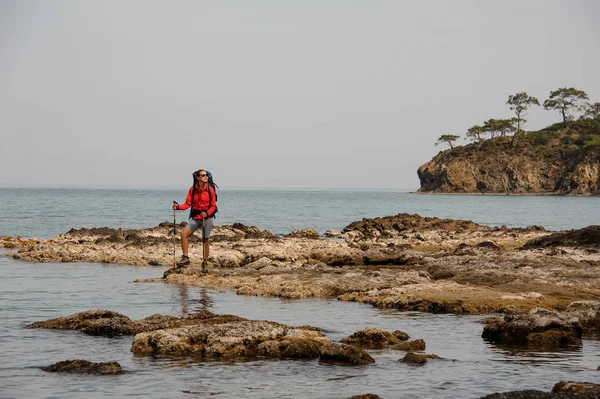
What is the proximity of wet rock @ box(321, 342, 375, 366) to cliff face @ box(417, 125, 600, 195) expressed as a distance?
144628 millimetres

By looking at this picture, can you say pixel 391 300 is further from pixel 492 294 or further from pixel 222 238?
pixel 222 238

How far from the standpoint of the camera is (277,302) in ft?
53.2

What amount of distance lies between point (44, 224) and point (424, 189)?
124 meters

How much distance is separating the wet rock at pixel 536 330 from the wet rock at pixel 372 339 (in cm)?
168

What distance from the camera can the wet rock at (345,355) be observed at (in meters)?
10.1

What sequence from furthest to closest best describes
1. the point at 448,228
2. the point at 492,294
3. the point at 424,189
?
the point at 424,189 → the point at 448,228 → the point at 492,294

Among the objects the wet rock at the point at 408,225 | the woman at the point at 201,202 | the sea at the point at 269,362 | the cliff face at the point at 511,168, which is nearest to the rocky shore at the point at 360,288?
the sea at the point at 269,362

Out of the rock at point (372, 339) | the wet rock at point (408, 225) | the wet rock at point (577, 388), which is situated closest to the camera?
the wet rock at point (577, 388)

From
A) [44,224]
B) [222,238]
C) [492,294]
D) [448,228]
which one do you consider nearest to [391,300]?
[492,294]

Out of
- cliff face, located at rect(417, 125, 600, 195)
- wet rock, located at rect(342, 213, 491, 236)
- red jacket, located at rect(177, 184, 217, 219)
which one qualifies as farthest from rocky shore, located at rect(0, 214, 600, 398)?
cliff face, located at rect(417, 125, 600, 195)

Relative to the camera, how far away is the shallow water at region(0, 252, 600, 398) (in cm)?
874

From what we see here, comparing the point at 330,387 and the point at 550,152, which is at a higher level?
the point at 550,152

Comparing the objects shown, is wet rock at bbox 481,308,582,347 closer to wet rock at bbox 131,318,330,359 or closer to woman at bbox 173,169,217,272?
wet rock at bbox 131,318,330,359

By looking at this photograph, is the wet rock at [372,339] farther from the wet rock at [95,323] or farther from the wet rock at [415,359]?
the wet rock at [95,323]
